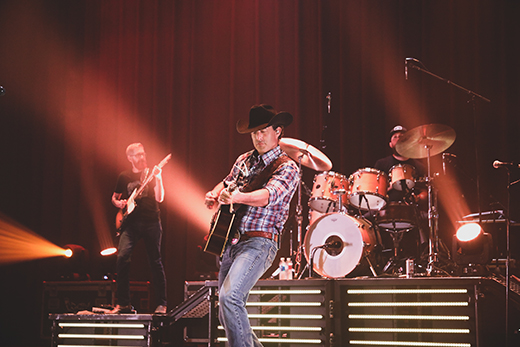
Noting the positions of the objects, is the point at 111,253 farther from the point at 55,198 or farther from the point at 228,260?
the point at 228,260

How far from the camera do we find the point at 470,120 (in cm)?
795

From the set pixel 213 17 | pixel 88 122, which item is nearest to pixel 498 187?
pixel 213 17

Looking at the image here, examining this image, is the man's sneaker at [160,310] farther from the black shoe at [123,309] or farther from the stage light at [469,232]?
the stage light at [469,232]

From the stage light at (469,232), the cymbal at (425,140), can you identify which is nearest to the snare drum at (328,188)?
the cymbal at (425,140)

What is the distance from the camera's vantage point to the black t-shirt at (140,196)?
249 inches

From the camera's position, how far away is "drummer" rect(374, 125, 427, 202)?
6930 mm

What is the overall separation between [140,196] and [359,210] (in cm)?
277

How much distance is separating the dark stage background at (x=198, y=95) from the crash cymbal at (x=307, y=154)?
2481 millimetres

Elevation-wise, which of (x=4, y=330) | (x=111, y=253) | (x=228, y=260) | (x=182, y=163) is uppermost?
(x=182, y=163)

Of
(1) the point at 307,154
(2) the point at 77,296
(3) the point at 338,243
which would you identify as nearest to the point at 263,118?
(1) the point at 307,154

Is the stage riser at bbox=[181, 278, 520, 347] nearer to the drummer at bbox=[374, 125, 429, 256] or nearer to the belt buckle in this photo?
the belt buckle

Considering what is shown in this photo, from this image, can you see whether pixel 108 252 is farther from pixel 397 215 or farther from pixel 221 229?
pixel 221 229

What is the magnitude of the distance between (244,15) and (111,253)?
4.96 m

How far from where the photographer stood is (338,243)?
237 inches
